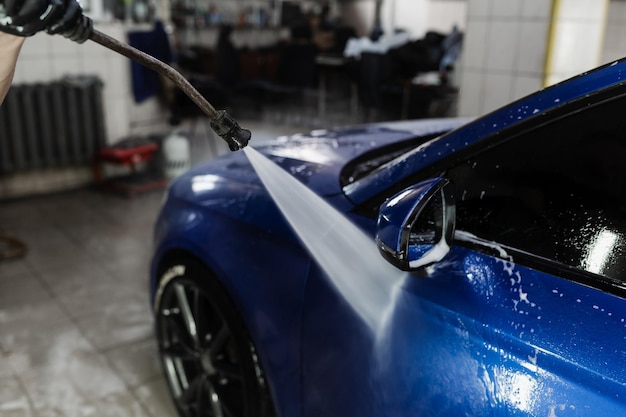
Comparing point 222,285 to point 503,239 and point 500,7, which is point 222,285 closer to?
point 503,239

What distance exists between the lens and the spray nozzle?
1.54m

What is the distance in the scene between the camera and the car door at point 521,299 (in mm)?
1054

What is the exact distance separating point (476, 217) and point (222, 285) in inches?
35.3

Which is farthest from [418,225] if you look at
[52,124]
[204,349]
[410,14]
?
[410,14]

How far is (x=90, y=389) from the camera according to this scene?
258 centimetres

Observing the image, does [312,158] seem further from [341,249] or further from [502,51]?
[502,51]

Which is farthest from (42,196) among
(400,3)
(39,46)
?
(400,3)

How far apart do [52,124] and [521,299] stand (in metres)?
5.03

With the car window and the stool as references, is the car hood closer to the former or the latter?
the car window

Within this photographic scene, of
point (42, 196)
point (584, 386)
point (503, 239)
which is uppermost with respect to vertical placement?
point (503, 239)

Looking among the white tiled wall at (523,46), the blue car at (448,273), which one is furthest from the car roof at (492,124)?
the white tiled wall at (523,46)

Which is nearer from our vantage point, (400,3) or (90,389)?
(90,389)

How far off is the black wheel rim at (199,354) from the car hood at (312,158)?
1.20ft

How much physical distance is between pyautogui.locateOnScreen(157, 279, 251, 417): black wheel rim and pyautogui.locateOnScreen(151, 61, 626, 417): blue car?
45mm
